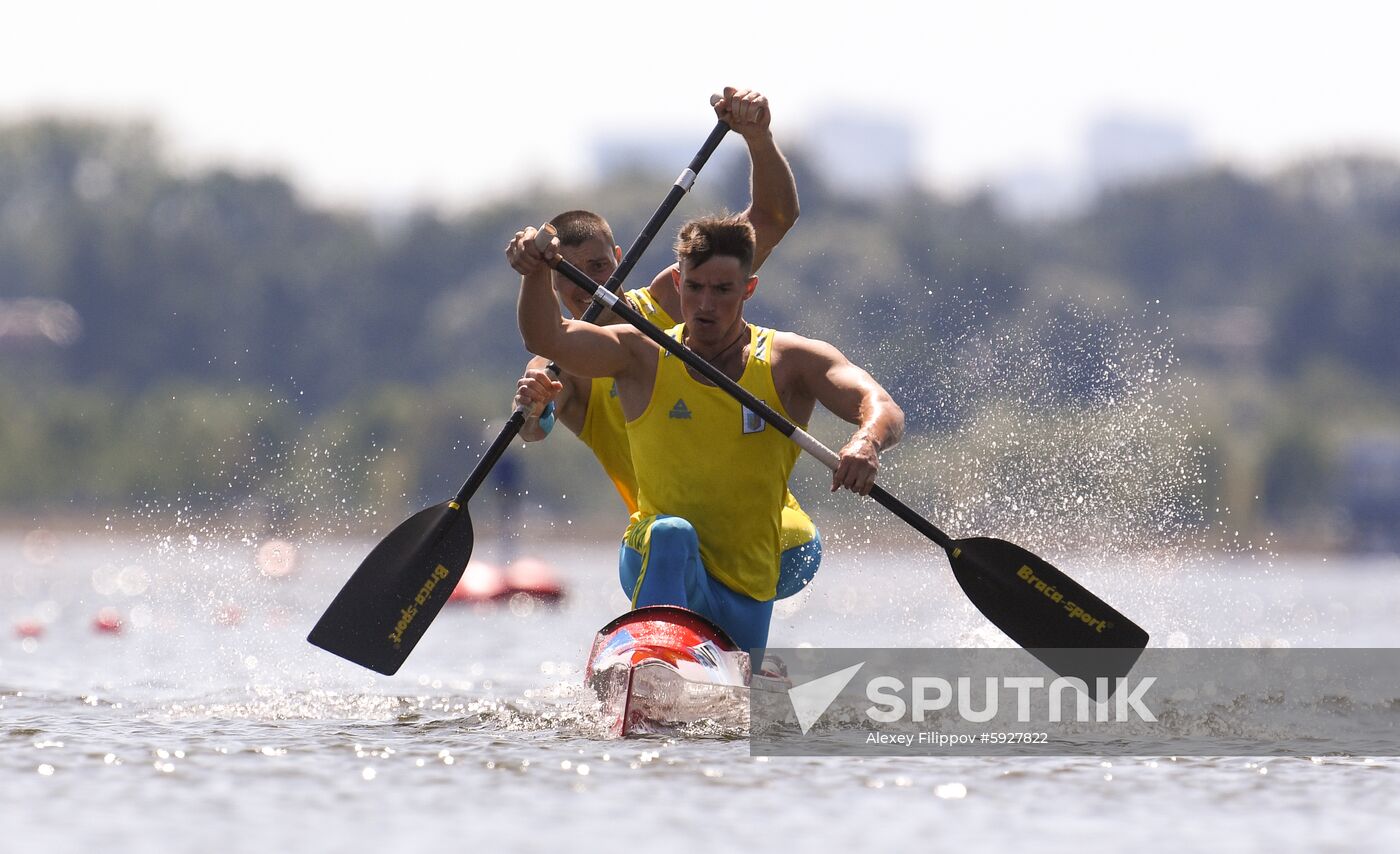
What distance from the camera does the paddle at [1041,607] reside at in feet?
25.8

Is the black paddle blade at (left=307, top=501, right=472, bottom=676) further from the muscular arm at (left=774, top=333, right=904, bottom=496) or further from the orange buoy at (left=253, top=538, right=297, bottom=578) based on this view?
the orange buoy at (left=253, top=538, right=297, bottom=578)

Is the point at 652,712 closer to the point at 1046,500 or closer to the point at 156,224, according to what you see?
the point at 1046,500

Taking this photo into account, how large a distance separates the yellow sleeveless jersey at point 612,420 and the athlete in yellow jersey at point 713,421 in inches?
20.1

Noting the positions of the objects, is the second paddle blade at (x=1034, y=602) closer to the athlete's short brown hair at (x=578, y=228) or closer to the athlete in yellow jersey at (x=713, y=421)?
the athlete in yellow jersey at (x=713, y=421)

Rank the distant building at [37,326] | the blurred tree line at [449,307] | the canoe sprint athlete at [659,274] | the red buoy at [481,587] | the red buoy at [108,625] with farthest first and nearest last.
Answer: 1. the distant building at [37,326]
2. the blurred tree line at [449,307]
3. the red buoy at [481,587]
4. the red buoy at [108,625]
5. the canoe sprint athlete at [659,274]

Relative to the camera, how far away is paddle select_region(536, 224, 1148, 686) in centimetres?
786

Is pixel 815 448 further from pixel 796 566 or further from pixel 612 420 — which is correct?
pixel 612 420

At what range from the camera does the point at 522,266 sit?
7.16 metres

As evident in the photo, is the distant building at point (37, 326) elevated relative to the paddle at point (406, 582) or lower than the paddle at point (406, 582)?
elevated

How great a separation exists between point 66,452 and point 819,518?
59223mm

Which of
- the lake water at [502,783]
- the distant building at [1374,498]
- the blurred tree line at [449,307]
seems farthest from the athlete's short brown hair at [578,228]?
the distant building at [1374,498]

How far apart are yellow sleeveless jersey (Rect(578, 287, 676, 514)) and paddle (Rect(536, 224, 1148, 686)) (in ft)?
2.06

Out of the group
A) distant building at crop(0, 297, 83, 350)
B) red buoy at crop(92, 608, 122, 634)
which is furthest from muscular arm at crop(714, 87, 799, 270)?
distant building at crop(0, 297, 83, 350)

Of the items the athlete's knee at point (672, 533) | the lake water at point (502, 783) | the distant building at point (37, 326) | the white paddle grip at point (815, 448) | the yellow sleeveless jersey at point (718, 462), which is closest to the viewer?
the lake water at point (502, 783)
